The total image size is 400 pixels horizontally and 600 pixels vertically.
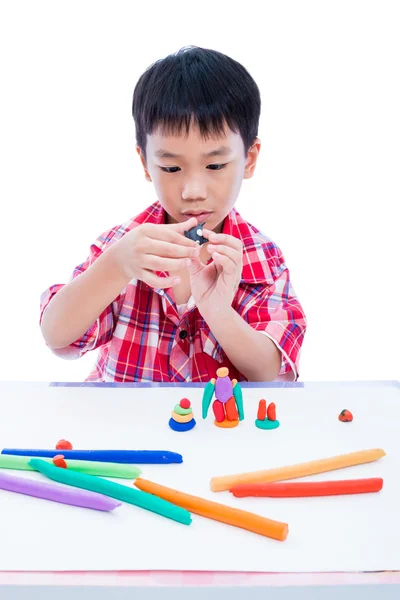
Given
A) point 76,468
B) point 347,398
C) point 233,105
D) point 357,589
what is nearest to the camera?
point 357,589

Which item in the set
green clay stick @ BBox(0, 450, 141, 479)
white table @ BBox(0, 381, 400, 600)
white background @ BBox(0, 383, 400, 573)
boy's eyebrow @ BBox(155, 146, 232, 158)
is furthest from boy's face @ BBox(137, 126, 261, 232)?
white table @ BBox(0, 381, 400, 600)

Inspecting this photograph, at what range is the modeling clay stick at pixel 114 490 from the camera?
458mm

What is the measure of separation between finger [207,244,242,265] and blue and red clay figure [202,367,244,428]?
15cm

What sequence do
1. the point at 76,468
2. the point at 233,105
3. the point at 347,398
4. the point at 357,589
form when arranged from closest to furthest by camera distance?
the point at 357,589 → the point at 76,468 → the point at 347,398 → the point at 233,105

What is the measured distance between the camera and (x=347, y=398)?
683mm

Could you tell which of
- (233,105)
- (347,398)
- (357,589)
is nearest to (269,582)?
(357,589)

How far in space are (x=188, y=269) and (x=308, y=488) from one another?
0.42 meters

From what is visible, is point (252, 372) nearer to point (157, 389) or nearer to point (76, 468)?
point (157, 389)

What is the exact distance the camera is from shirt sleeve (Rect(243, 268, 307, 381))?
0.84 meters

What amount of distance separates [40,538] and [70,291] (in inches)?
16.1

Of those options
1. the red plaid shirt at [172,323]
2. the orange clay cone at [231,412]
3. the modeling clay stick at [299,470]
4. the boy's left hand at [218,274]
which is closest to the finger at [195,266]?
the boy's left hand at [218,274]

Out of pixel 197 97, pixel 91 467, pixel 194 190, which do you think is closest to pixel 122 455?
pixel 91 467

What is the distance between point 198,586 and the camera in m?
0.39

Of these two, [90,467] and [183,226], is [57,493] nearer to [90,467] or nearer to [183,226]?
[90,467]
